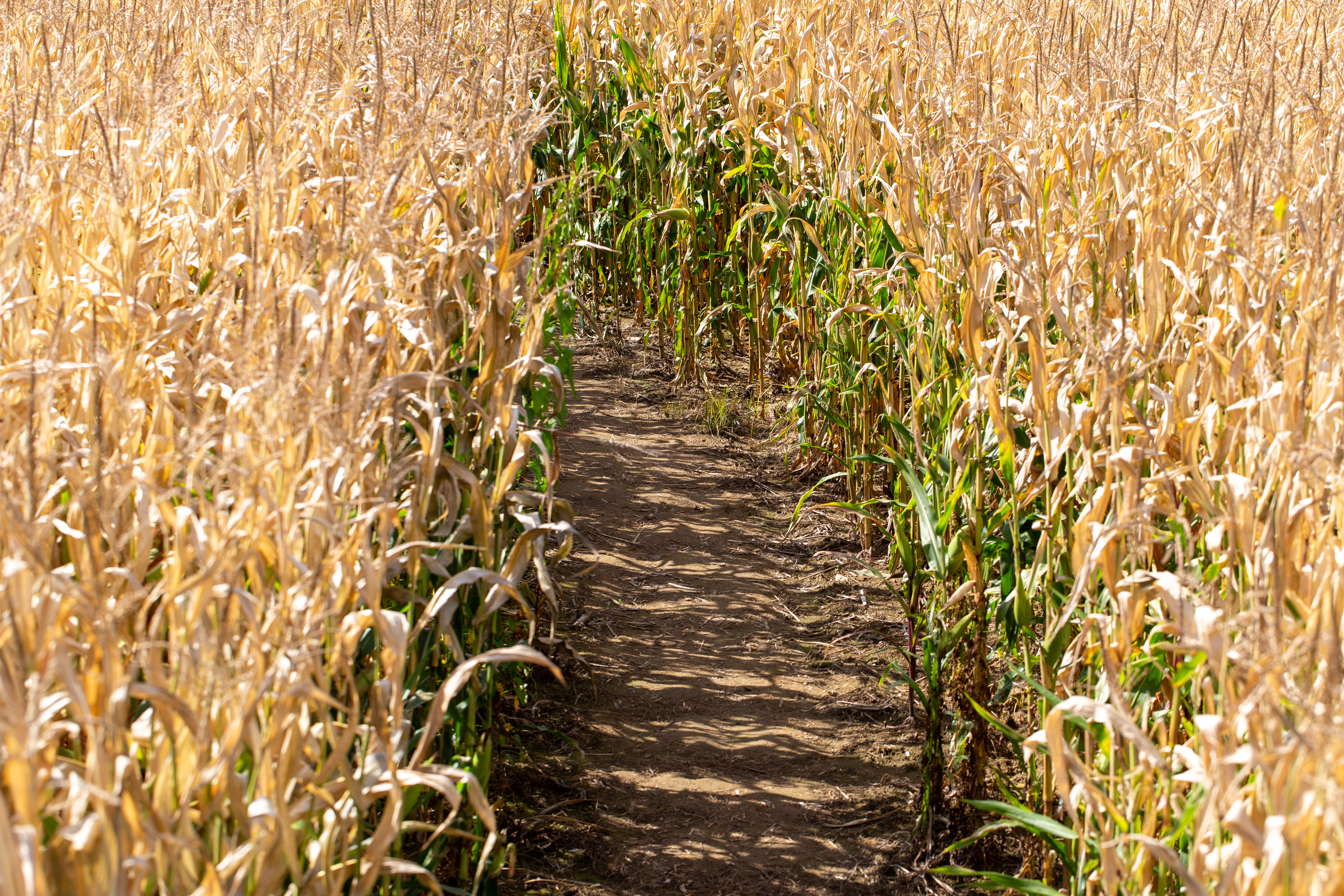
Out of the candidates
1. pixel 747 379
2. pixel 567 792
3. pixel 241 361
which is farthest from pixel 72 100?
pixel 747 379

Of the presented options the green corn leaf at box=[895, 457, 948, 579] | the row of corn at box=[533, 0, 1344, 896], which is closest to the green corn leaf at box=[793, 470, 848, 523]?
the row of corn at box=[533, 0, 1344, 896]

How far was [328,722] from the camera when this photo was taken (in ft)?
4.88

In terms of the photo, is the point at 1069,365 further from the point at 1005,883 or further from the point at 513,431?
the point at 513,431

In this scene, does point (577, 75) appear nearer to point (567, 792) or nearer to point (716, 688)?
point (716, 688)

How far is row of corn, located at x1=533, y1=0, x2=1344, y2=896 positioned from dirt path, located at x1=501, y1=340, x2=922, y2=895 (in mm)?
179

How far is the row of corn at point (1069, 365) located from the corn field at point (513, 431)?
0.02 m

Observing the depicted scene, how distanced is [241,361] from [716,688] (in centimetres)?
202

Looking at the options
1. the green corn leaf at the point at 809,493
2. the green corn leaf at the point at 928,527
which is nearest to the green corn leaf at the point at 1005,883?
the green corn leaf at the point at 928,527

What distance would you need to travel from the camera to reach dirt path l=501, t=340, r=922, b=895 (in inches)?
105

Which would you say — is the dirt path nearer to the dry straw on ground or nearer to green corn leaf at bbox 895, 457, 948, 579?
the dry straw on ground

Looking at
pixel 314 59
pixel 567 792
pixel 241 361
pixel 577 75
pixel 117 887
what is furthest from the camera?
pixel 577 75

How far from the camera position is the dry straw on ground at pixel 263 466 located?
1.29 metres

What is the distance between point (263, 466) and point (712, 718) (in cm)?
189

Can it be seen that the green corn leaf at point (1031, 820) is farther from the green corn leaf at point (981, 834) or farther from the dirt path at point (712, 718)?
the dirt path at point (712, 718)
